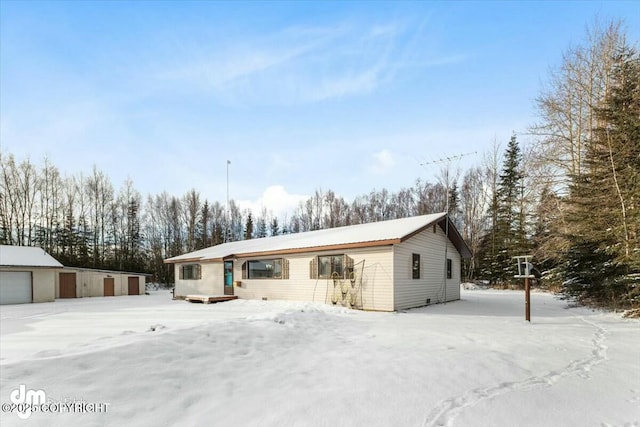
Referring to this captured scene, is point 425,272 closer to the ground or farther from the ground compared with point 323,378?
closer to the ground

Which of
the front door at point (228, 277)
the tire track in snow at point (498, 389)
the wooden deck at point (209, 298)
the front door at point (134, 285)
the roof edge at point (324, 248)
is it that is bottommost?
the front door at point (134, 285)

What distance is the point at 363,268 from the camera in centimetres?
1145

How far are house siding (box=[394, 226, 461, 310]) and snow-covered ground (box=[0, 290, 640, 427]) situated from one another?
4.59 metres

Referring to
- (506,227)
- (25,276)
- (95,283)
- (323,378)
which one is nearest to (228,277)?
(25,276)

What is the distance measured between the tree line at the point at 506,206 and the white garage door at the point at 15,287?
10.2 metres

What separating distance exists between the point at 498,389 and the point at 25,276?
22967mm

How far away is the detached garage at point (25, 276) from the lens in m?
Result: 17.5

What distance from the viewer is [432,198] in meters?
34.4

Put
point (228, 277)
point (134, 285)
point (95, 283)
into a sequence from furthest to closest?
point (134, 285)
point (95, 283)
point (228, 277)

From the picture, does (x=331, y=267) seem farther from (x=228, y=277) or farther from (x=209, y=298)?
(x=228, y=277)

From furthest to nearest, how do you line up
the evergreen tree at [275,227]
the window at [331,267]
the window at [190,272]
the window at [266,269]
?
the evergreen tree at [275,227]
the window at [190,272]
the window at [266,269]
the window at [331,267]

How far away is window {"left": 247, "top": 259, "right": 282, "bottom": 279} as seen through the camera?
14117 mm

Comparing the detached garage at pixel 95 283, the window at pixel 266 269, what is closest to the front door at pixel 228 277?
the window at pixel 266 269

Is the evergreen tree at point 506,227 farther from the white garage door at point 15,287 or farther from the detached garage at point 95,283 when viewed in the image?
the white garage door at point 15,287
